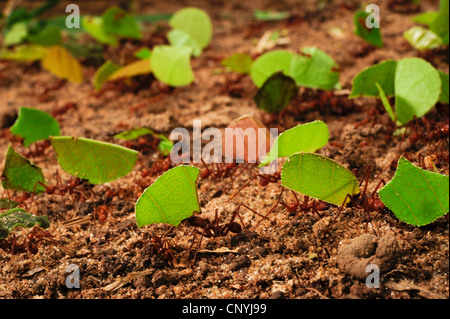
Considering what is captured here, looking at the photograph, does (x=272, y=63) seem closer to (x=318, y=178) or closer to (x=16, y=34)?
(x=318, y=178)

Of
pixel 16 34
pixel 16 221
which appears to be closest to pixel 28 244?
pixel 16 221

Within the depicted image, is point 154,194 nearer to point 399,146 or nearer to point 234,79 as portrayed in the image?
point 399,146

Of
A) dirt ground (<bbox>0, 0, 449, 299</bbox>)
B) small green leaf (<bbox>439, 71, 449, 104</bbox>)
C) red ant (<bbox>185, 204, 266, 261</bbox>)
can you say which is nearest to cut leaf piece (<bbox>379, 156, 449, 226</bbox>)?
dirt ground (<bbox>0, 0, 449, 299</bbox>)

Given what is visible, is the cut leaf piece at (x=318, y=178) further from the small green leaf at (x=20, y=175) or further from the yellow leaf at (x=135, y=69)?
the yellow leaf at (x=135, y=69)

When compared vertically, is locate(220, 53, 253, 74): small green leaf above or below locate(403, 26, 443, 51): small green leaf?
below

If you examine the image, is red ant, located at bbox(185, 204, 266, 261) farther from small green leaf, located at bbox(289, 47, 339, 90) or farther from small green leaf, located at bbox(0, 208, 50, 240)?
small green leaf, located at bbox(289, 47, 339, 90)
